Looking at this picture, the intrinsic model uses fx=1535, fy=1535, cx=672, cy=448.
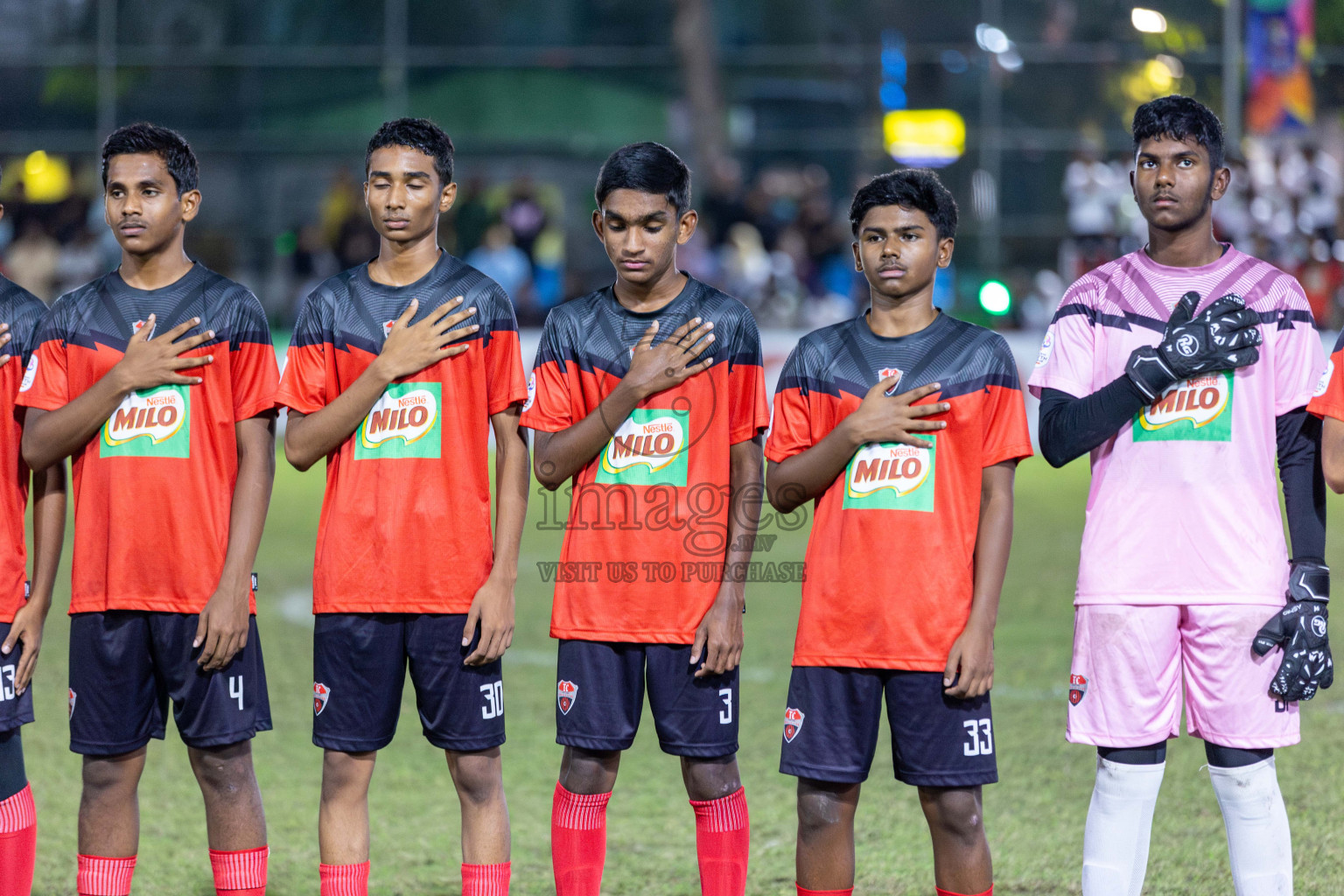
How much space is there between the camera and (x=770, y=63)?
21.7 meters

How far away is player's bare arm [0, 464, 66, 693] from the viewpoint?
3.99m

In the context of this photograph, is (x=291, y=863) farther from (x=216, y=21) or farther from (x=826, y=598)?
(x=216, y=21)

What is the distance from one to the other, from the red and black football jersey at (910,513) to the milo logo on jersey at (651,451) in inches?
15.2

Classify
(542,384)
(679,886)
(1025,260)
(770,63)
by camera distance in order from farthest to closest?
1. (770,63)
2. (1025,260)
3. (679,886)
4. (542,384)

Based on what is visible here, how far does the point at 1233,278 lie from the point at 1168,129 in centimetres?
40

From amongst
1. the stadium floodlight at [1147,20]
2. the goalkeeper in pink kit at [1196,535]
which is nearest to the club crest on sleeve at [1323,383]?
the goalkeeper in pink kit at [1196,535]

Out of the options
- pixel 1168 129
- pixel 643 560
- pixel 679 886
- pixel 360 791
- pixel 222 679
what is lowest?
pixel 679 886

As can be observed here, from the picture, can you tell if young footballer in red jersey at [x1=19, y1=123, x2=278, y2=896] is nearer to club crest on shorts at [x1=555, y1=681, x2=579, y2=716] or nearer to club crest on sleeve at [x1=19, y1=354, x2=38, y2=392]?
club crest on sleeve at [x1=19, y1=354, x2=38, y2=392]

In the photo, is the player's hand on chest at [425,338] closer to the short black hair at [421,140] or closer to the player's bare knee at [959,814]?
the short black hair at [421,140]

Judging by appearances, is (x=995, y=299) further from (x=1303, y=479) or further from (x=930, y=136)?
→ (x=1303, y=479)

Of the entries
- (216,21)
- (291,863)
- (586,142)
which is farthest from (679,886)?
(216,21)

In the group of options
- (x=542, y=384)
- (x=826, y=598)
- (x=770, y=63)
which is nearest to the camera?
(x=826, y=598)

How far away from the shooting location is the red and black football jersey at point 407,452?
3.90 m

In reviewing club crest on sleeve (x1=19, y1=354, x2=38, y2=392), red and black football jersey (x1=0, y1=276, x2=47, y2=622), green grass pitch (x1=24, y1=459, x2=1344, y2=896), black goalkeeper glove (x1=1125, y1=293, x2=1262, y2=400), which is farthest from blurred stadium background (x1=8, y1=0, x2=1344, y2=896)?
black goalkeeper glove (x1=1125, y1=293, x2=1262, y2=400)
